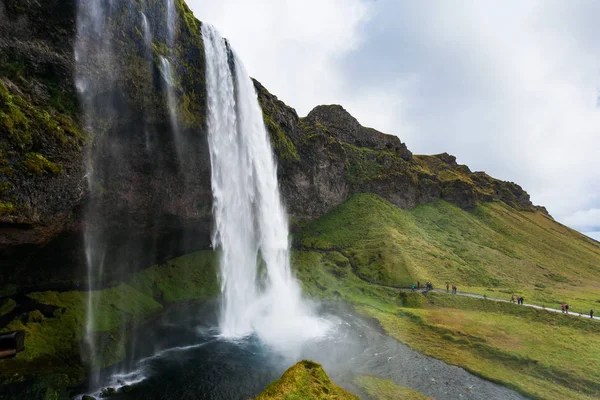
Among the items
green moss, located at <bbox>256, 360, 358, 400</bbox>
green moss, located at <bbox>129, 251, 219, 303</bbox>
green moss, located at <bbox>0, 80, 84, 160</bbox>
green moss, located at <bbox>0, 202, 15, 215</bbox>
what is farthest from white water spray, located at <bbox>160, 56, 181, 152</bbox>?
green moss, located at <bbox>256, 360, 358, 400</bbox>

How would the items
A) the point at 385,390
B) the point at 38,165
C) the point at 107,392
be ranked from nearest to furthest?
1. the point at 38,165
2. the point at 107,392
3. the point at 385,390

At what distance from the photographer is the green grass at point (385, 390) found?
73.3 ft

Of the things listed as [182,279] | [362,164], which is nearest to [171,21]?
[182,279]

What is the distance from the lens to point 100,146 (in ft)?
99.5

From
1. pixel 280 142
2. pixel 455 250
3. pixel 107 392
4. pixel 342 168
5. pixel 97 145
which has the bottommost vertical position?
pixel 107 392

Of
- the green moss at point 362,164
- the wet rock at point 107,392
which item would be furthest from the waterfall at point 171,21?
the green moss at point 362,164

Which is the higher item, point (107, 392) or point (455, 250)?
point (455, 250)

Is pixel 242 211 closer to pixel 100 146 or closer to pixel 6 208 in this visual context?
pixel 100 146

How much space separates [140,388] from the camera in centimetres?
2283

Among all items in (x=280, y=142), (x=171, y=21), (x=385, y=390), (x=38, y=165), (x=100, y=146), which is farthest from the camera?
(x=280, y=142)

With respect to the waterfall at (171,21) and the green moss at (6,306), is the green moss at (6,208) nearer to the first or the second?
the green moss at (6,306)

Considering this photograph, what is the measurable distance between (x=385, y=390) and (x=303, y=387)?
520 inches

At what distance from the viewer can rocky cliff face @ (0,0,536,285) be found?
2114 centimetres

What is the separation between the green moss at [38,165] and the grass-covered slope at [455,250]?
5034 centimetres
